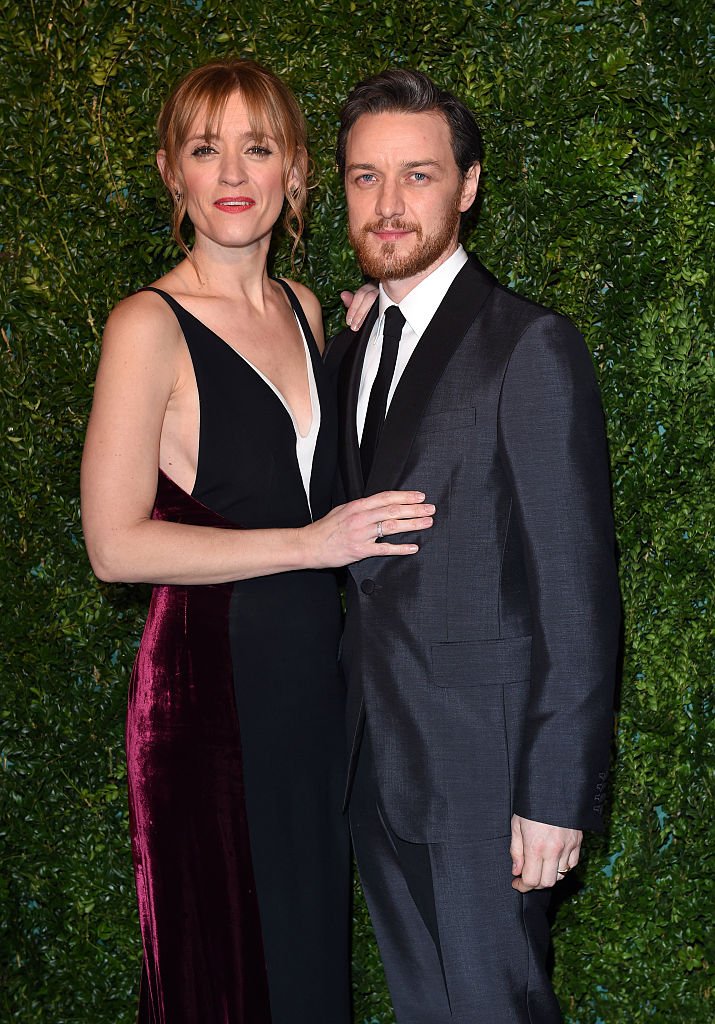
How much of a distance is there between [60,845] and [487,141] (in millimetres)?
2439

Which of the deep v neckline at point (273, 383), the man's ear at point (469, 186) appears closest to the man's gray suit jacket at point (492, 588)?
the man's ear at point (469, 186)

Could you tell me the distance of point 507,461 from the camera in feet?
7.03

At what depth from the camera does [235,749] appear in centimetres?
250

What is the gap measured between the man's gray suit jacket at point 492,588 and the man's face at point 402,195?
0.40 ft

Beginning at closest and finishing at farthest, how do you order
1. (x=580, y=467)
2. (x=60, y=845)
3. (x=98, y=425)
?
(x=580, y=467) < (x=98, y=425) < (x=60, y=845)

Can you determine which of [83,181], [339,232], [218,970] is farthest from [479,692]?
[83,181]

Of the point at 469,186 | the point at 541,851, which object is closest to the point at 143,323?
the point at 469,186

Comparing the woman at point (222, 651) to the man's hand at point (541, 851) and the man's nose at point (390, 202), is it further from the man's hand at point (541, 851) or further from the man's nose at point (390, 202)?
the man's hand at point (541, 851)

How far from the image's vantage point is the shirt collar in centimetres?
238

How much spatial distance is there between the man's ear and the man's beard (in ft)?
0.41

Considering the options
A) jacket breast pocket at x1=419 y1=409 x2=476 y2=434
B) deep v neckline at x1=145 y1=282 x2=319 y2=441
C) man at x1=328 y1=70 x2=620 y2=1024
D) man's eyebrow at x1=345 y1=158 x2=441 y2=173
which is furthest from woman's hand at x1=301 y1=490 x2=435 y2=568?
man's eyebrow at x1=345 y1=158 x2=441 y2=173

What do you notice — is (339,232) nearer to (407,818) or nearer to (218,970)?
(407,818)

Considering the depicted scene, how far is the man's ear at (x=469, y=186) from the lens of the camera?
2.50 meters

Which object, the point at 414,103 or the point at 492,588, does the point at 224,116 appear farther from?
the point at 492,588
